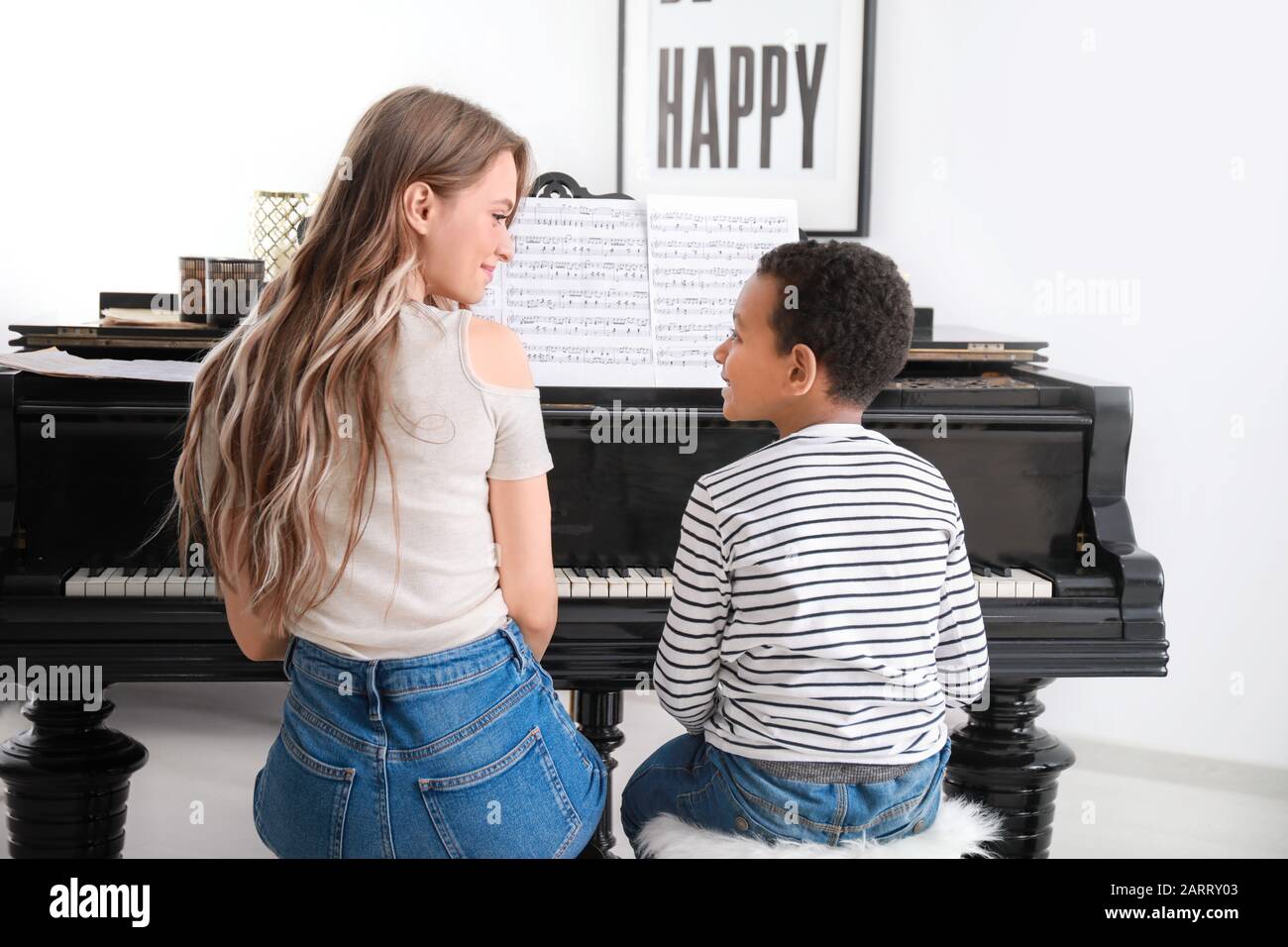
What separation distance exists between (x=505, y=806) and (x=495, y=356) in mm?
485

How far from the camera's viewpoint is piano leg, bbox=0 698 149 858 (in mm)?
1881

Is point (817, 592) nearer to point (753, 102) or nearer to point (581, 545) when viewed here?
point (581, 545)

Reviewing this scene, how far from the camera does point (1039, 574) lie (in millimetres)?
1938


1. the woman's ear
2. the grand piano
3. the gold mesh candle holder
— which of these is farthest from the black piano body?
the gold mesh candle holder

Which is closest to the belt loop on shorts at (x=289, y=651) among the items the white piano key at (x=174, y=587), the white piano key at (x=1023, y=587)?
the white piano key at (x=174, y=587)

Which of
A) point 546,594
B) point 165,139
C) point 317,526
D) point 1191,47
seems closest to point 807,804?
point 546,594

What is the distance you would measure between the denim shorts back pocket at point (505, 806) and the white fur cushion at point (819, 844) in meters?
0.12

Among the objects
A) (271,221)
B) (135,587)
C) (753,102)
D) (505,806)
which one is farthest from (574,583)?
(753,102)

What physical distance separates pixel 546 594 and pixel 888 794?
1.45 feet

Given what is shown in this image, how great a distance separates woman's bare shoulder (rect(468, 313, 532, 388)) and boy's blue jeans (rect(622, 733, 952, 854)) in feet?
1.59

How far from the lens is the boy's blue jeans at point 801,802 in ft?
4.42

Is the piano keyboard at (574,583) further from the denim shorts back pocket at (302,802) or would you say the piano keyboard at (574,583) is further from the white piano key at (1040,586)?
the denim shorts back pocket at (302,802)

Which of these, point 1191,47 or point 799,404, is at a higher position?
point 1191,47
